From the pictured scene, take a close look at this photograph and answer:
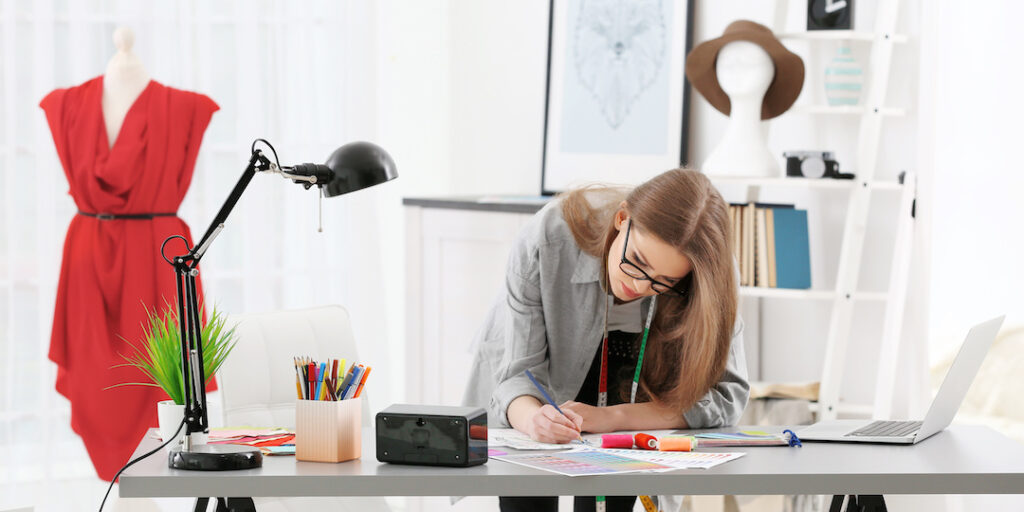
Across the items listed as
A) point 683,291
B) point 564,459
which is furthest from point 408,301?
point 564,459

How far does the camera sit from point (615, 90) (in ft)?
12.4

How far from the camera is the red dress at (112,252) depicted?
3.10 meters

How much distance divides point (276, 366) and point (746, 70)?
1.55 meters

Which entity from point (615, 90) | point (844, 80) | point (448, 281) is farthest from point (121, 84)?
point (844, 80)

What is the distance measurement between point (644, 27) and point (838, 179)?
3.27ft

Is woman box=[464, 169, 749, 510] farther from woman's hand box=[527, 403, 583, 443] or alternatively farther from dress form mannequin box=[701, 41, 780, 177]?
dress form mannequin box=[701, 41, 780, 177]

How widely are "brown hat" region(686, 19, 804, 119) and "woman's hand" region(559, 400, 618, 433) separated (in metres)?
1.39

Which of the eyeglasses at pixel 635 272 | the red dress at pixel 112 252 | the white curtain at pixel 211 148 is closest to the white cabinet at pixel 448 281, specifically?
the white curtain at pixel 211 148

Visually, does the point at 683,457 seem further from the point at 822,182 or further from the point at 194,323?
the point at 822,182

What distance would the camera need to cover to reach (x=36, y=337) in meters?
3.72

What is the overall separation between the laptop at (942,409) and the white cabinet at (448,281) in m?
1.66

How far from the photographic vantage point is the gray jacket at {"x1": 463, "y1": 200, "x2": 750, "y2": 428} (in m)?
2.18

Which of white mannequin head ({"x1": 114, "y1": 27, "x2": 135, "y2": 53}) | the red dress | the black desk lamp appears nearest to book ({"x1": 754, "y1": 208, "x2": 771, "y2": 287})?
the black desk lamp

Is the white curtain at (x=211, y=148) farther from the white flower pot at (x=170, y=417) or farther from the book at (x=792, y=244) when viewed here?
the book at (x=792, y=244)
